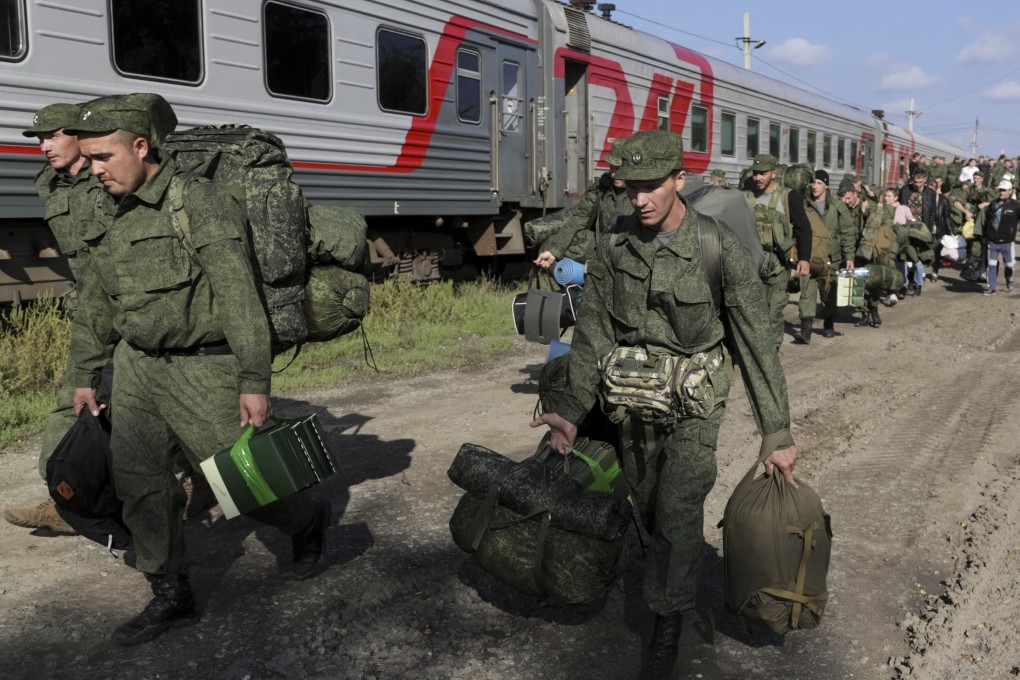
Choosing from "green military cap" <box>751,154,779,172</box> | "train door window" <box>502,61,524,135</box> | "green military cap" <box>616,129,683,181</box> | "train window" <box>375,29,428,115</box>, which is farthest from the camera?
"train door window" <box>502,61,524,135</box>

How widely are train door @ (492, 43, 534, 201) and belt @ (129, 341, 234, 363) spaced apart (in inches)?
338

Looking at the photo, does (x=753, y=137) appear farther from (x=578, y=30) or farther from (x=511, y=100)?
(x=511, y=100)

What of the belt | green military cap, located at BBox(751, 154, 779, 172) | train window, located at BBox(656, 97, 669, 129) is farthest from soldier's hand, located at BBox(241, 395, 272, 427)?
train window, located at BBox(656, 97, 669, 129)

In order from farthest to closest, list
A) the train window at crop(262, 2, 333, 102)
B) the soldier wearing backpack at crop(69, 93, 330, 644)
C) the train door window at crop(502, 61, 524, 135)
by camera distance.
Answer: the train door window at crop(502, 61, 524, 135) < the train window at crop(262, 2, 333, 102) < the soldier wearing backpack at crop(69, 93, 330, 644)

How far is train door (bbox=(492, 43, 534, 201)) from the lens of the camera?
38.9ft

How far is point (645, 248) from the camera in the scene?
129 inches

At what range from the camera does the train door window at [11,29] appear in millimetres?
6590

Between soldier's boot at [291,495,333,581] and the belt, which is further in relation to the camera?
soldier's boot at [291,495,333,581]

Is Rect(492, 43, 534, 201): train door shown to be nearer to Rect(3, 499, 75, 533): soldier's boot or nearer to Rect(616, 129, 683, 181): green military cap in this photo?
Rect(3, 499, 75, 533): soldier's boot

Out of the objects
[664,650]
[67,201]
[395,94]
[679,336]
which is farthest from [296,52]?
[664,650]

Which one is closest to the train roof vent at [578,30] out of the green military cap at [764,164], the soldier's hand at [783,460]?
the green military cap at [764,164]

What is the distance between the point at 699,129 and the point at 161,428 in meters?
14.4

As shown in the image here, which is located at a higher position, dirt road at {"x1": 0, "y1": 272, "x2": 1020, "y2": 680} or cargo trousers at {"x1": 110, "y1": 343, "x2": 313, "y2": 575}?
cargo trousers at {"x1": 110, "y1": 343, "x2": 313, "y2": 575}

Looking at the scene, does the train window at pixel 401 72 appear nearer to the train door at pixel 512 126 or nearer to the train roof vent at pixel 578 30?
the train door at pixel 512 126
